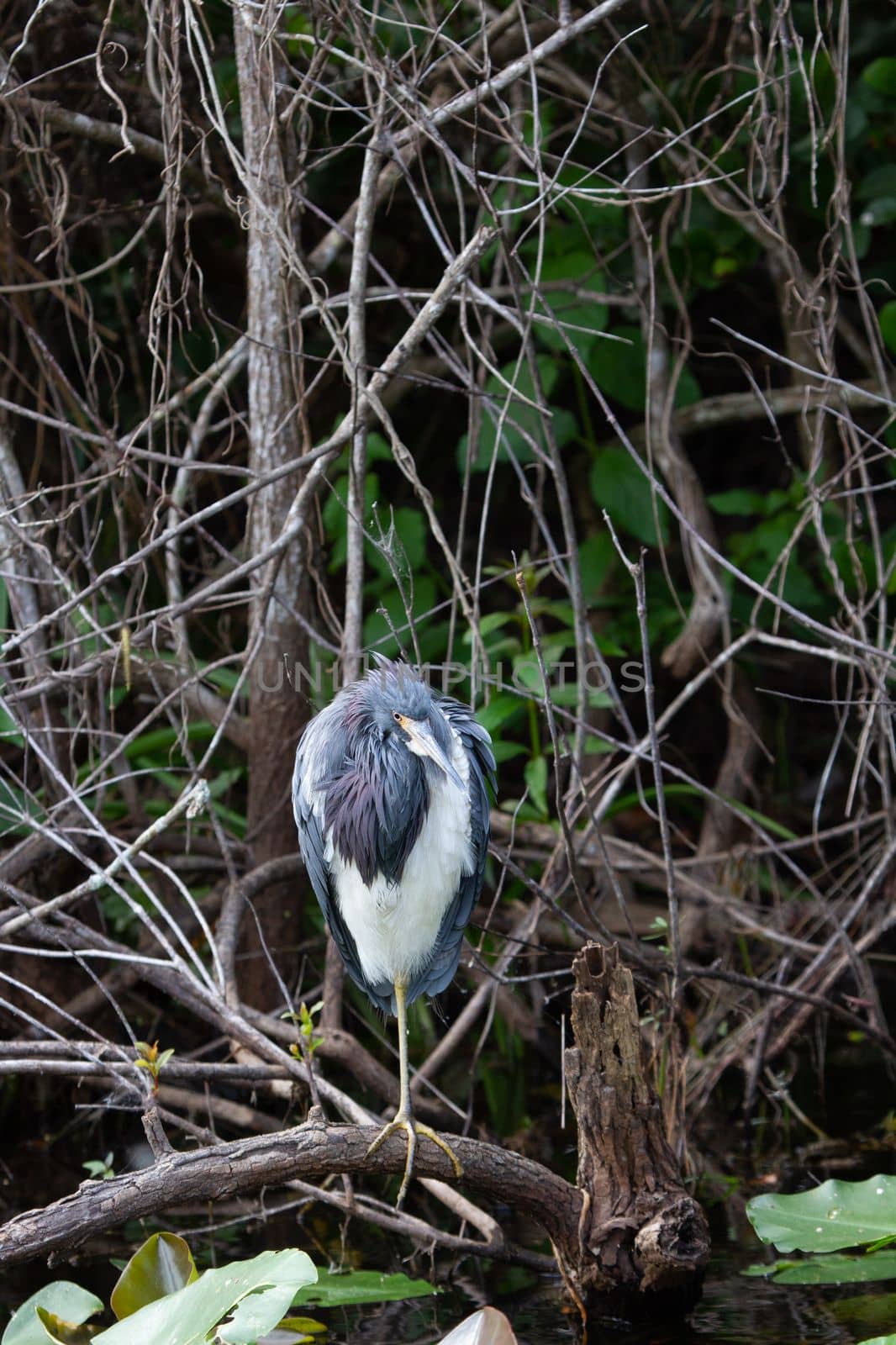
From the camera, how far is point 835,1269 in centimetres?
296

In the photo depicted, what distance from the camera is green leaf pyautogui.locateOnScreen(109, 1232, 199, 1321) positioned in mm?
2504

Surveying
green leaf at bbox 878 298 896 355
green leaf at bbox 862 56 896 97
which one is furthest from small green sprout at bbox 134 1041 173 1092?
green leaf at bbox 862 56 896 97

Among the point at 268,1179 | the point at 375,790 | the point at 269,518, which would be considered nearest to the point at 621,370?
the point at 269,518

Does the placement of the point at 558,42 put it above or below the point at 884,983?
above

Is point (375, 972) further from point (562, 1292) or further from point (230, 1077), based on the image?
point (562, 1292)

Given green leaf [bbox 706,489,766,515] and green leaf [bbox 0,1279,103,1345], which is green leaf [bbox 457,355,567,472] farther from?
green leaf [bbox 0,1279,103,1345]

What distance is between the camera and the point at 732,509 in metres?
4.75

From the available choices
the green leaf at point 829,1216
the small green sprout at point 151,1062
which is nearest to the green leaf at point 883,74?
the green leaf at point 829,1216

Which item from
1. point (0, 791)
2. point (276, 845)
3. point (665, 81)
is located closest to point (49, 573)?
point (0, 791)

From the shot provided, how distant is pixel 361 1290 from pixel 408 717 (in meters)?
1.34

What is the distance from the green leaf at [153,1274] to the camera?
2504 mm

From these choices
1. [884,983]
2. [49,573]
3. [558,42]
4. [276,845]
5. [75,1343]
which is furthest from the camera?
[884,983]

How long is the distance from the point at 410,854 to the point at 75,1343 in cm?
118

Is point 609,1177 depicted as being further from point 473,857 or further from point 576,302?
point 576,302
